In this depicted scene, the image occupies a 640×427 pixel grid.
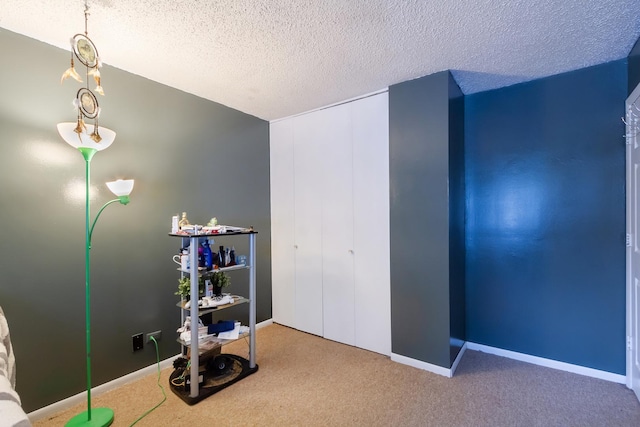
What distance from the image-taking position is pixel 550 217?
2498 millimetres

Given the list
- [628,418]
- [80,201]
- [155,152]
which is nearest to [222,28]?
[155,152]

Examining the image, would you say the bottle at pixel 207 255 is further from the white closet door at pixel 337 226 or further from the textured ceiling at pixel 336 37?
the textured ceiling at pixel 336 37

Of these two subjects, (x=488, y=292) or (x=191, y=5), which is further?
(x=488, y=292)

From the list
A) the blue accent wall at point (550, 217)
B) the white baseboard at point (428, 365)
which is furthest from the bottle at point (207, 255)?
the blue accent wall at point (550, 217)

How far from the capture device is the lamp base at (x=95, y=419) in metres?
1.80

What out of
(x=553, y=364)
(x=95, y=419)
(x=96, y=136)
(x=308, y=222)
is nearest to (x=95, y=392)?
(x=95, y=419)

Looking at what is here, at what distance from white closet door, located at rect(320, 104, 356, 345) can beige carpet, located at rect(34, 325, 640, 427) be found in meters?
0.51

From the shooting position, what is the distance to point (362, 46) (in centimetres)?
203

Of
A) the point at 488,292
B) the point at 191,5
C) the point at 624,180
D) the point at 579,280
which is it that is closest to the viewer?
the point at 191,5

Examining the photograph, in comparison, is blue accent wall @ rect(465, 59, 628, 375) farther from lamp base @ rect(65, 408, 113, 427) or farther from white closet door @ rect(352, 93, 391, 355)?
lamp base @ rect(65, 408, 113, 427)

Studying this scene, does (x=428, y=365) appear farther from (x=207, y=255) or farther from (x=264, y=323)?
(x=207, y=255)

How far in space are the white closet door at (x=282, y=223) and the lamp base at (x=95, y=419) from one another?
1.85 m

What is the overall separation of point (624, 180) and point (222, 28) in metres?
3.11

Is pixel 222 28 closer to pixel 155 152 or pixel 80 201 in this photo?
pixel 155 152
